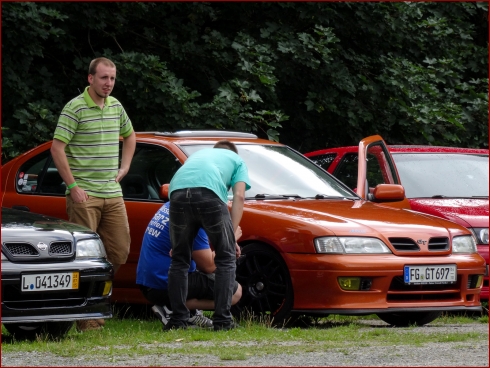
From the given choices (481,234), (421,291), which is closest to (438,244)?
(421,291)

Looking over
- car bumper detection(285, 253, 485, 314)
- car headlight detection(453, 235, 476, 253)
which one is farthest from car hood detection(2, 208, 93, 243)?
car headlight detection(453, 235, 476, 253)

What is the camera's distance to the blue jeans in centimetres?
836

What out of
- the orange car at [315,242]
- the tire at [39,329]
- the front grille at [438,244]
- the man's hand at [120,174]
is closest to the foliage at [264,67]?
the orange car at [315,242]

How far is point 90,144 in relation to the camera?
30.1 feet

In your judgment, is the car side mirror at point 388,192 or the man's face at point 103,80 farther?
the car side mirror at point 388,192

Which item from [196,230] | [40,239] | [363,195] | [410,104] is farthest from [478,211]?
[410,104]

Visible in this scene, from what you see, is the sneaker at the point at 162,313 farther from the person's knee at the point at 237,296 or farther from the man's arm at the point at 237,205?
the man's arm at the point at 237,205

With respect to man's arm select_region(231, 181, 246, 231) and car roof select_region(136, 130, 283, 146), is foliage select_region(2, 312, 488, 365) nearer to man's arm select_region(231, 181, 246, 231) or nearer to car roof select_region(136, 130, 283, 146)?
man's arm select_region(231, 181, 246, 231)

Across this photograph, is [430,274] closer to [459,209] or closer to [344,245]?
[344,245]

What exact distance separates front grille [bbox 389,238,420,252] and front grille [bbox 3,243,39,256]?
2806 millimetres

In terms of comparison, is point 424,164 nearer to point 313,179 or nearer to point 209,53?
point 313,179

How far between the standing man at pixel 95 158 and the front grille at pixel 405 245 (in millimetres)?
2137

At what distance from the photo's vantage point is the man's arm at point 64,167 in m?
8.98

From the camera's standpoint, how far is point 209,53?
51.4 feet
